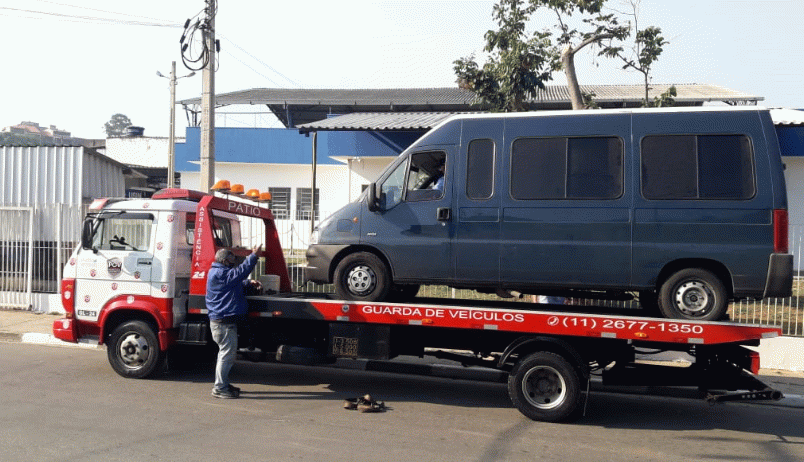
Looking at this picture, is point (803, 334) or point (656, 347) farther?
point (803, 334)

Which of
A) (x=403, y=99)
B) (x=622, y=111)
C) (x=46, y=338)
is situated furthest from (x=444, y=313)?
(x=403, y=99)

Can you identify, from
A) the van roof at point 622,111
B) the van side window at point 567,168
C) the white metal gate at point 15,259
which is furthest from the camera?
the white metal gate at point 15,259

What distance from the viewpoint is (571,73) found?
15180 millimetres

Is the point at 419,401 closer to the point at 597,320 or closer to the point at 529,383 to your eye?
the point at 529,383

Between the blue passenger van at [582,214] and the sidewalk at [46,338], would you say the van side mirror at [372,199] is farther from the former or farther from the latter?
the sidewalk at [46,338]

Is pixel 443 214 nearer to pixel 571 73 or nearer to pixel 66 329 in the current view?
pixel 66 329

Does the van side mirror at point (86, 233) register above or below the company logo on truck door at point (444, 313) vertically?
above

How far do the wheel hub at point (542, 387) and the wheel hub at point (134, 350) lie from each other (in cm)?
478

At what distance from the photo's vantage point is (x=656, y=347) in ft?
25.5

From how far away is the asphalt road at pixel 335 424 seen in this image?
21.2 feet

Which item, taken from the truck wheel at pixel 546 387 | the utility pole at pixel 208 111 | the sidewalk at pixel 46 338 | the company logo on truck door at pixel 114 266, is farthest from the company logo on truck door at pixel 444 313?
the utility pole at pixel 208 111

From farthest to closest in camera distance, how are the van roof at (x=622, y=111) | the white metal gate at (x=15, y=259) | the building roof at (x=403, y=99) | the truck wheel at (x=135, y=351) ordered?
the building roof at (x=403, y=99) < the white metal gate at (x=15, y=259) < the truck wheel at (x=135, y=351) < the van roof at (x=622, y=111)

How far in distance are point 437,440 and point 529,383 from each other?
1413mm

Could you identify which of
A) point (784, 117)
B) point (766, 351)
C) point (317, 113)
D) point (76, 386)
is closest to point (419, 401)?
point (76, 386)
